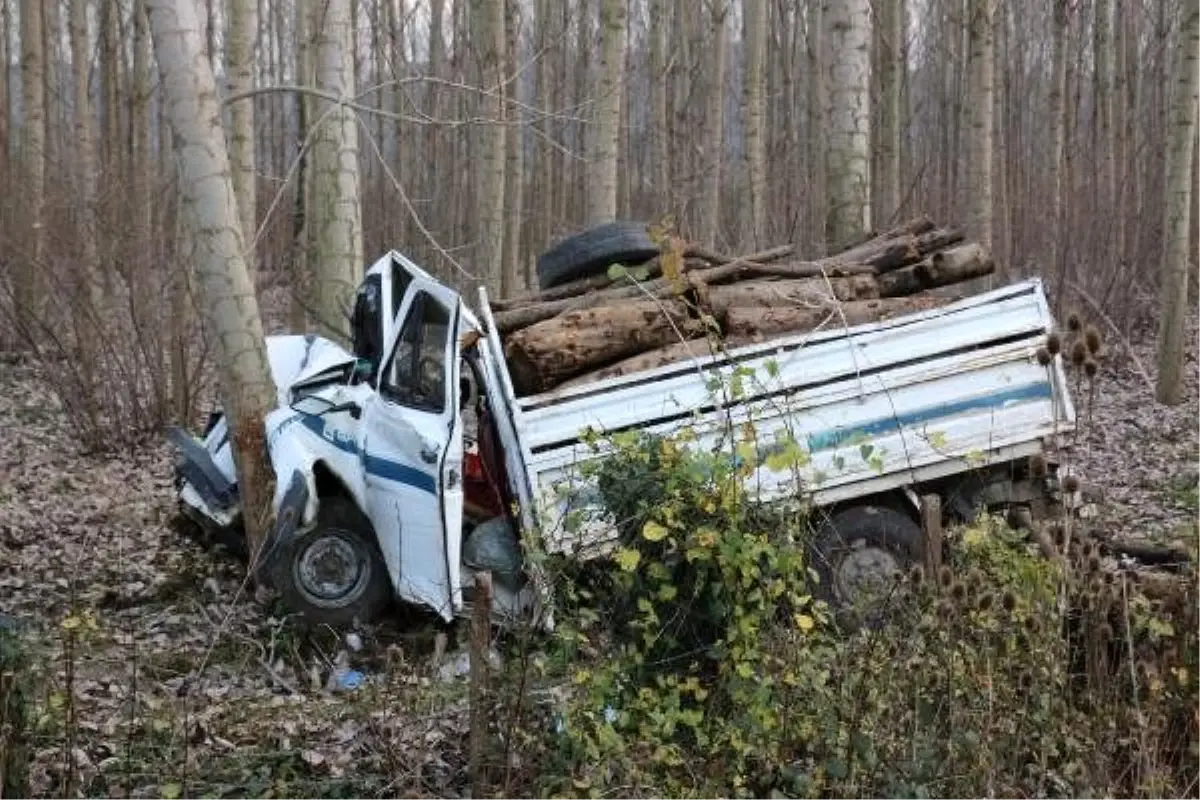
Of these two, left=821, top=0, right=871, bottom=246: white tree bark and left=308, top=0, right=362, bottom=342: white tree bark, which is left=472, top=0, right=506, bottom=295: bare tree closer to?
left=308, top=0, right=362, bottom=342: white tree bark

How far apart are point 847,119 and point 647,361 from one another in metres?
3.31

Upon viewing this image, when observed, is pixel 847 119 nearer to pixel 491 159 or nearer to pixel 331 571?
pixel 491 159

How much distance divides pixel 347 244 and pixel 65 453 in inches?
179

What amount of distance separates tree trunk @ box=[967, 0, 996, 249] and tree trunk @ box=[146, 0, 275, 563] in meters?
8.50

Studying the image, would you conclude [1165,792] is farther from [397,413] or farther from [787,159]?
[787,159]

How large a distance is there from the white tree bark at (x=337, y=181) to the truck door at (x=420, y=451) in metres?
2.12

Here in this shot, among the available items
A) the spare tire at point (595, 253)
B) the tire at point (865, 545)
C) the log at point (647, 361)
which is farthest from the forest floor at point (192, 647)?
the spare tire at point (595, 253)

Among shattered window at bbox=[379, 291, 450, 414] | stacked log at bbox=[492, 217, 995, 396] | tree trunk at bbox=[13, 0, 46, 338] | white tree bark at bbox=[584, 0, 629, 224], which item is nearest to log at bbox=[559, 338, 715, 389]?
stacked log at bbox=[492, 217, 995, 396]

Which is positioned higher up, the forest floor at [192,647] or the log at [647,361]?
the log at [647,361]

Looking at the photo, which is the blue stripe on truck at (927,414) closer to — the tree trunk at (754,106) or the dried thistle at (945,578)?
the dried thistle at (945,578)

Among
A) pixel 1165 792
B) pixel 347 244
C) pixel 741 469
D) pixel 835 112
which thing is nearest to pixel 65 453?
pixel 347 244

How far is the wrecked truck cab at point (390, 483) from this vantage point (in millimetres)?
7074

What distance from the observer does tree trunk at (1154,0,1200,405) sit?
42.0ft

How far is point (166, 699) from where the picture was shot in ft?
19.1
